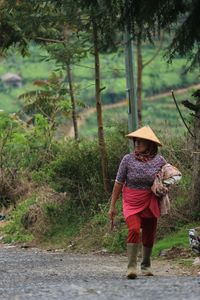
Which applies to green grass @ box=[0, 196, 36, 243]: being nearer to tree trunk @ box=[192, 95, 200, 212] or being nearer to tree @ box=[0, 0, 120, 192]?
tree @ box=[0, 0, 120, 192]

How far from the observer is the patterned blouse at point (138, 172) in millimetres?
8578

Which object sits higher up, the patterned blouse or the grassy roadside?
the patterned blouse

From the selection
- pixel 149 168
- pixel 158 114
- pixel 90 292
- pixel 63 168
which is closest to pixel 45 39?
pixel 63 168

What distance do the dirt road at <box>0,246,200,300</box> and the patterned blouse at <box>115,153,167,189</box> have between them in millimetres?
1150

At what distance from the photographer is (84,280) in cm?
828

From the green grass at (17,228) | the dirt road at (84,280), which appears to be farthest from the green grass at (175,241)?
the green grass at (17,228)

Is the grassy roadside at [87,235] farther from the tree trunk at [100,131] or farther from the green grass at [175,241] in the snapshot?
the tree trunk at [100,131]

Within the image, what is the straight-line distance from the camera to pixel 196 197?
12320 millimetres

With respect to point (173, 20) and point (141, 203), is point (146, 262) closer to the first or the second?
point (141, 203)

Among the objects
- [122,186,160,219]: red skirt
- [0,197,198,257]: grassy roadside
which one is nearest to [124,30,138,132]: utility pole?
[0,197,198,257]: grassy roadside

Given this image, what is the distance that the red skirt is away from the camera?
8.57m

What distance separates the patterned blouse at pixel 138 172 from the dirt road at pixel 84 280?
1150 mm

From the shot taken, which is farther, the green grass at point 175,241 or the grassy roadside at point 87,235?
the grassy roadside at point 87,235

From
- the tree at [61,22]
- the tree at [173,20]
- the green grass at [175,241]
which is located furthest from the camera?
the green grass at [175,241]
